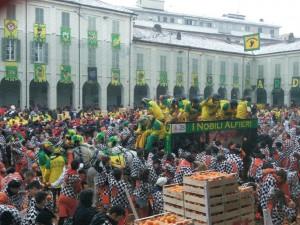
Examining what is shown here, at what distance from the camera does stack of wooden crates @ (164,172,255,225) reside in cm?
627

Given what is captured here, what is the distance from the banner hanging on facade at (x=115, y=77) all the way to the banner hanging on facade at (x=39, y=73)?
686cm

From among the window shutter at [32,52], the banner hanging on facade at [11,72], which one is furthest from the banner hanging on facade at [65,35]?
the banner hanging on facade at [11,72]

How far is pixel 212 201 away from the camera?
247 inches

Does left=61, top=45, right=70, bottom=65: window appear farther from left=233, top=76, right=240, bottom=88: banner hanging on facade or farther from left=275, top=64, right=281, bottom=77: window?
left=275, top=64, right=281, bottom=77: window

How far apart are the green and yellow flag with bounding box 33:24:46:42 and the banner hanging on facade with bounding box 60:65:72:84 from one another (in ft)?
Answer: 9.61

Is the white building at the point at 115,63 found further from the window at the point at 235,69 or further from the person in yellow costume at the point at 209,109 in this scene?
the person in yellow costume at the point at 209,109

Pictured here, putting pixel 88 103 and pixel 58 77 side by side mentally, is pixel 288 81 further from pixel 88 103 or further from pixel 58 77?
pixel 58 77

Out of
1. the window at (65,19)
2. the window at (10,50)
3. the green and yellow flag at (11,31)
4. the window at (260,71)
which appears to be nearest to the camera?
the green and yellow flag at (11,31)

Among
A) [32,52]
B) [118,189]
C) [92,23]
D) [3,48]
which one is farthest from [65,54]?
[118,189]

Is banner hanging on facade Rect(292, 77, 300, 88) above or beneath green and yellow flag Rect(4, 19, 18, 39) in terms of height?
beneath

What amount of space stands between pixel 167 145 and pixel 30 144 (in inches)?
160

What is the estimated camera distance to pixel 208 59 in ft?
160

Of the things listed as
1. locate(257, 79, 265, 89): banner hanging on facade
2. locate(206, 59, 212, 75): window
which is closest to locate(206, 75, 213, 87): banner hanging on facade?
locate(206, 59, 212, 75): window

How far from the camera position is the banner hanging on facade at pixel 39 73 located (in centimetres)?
3581
